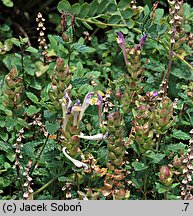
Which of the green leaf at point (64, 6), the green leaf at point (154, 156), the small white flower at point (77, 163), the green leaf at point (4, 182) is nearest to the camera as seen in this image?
the small white flower at point (77, 163)

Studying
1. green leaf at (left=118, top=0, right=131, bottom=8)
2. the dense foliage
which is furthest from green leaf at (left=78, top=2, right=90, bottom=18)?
green leaf at (left=118, top=0, right=131, bottom=8)

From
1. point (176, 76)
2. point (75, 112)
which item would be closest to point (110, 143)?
point (75, 112)

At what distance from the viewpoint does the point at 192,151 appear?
1633 mm

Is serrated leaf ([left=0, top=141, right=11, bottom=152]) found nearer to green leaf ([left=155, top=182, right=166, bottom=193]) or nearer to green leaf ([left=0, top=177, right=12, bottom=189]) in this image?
green leaf ([left=0, top=177, right=12, bottom=189])

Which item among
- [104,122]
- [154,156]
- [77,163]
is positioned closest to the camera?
[77,163]

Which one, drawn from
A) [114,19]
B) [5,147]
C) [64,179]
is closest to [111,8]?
[114,19]

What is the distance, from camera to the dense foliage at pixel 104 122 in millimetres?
1635

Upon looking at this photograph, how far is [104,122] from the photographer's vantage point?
1808 millimetres

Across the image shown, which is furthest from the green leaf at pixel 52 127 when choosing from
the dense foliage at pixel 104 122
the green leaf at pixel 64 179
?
the green leaf at pixel 64 179

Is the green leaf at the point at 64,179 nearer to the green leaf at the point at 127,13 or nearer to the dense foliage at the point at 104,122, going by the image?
the dense foliage at the point at 104,122

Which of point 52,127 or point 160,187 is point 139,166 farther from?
point 52,127

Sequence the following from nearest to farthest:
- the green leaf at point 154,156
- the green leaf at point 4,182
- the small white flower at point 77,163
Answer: the small white flower at point 77,163 → the green leaf at point 154,156 → the green leaf at point 4,182

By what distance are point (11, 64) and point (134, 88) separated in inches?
21.5
